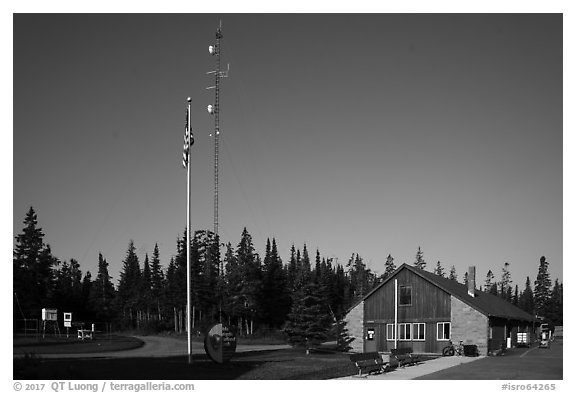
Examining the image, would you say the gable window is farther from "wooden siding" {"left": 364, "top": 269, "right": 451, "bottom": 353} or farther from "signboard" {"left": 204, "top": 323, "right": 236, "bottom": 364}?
"signboard" {"left": 204, "top": 323, "right": 236, "bottom": 364}

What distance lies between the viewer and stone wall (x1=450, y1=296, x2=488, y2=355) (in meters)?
39.4

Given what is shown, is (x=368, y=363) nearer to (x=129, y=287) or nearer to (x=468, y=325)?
(x=468, y=325)

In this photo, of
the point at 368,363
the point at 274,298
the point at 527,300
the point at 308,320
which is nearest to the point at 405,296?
the point at 308,320

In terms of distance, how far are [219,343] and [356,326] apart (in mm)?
20882

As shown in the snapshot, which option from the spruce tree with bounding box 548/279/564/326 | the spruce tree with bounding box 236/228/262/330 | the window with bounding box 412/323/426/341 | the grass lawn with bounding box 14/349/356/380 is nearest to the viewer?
the grass lawn with bounding box 14/349/356/380

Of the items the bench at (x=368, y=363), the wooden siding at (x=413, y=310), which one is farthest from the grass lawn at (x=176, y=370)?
the wooden siding at (x=413, y=310)

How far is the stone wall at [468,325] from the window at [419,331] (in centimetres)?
200

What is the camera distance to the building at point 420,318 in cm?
4019

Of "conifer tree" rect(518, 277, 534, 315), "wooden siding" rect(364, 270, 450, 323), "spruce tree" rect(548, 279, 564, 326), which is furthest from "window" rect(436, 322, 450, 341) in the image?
"conifer tree" rect(518, 277, 534, 315)

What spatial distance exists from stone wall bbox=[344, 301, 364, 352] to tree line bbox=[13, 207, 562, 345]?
0.96 meters

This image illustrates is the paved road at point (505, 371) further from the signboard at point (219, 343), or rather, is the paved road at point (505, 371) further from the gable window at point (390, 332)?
the gable window at point (390, 332)
